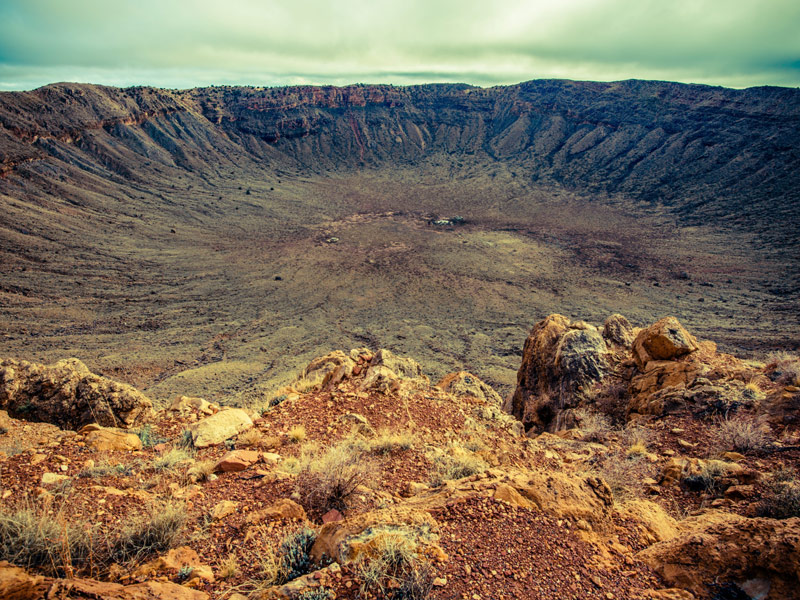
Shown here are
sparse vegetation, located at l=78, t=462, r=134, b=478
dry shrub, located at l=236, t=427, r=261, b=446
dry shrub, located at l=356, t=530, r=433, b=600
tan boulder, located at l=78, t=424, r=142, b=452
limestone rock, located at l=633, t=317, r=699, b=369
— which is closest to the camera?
dry shrub, located at l=356, t=530, r=433, b=600

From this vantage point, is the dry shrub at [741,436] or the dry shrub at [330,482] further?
the dry shrub at [741,436]

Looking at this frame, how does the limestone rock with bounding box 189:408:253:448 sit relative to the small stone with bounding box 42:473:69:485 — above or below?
below

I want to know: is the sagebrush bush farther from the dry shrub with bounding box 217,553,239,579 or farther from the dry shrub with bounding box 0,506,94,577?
the dry shrub with bounding box 0,506,94,577

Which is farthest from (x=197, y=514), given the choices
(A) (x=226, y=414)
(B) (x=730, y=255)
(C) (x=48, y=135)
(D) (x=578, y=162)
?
(D) (x=578, y=162)

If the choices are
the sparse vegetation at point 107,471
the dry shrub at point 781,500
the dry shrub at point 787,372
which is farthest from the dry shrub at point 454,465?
the dry shrub at point 787,372

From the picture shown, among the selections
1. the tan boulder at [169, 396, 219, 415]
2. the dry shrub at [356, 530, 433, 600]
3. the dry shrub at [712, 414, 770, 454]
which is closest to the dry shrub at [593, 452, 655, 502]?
the dry shrub at [712, 414, 770, 454]

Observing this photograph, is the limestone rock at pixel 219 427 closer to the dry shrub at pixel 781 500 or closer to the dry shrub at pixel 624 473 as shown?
the dry shrub at pixel 624 473
